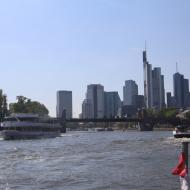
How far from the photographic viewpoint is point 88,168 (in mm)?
50250

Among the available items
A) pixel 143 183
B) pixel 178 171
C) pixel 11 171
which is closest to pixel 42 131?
pixel 11 171

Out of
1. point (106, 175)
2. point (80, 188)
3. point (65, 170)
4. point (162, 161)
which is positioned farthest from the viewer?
point (162, 161)

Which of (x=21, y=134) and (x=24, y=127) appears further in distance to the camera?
(x=24, y=127)

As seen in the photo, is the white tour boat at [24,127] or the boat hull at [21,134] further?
the white tour boat at [24,127]

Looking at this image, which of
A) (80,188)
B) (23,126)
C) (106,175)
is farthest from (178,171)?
(23,126)

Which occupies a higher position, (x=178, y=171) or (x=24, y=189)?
(x=178, y=171)

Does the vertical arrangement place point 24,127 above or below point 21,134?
above

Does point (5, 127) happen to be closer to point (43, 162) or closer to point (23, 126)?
point (23, 126)

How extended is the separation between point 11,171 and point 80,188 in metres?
13.9

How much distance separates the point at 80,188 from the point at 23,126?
106104mm

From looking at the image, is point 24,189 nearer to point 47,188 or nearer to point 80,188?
point 47,188

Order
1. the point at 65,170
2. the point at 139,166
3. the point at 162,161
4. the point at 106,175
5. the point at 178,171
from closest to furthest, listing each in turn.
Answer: the point at 178,171 → the point at 106,175 → the point at 65,170 → the point at 139,166 → the point at 162,161

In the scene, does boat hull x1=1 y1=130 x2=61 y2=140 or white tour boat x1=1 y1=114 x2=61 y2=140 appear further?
white tour boat x1=1 y1=114 x2=61 y2=140

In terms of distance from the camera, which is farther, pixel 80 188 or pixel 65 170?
pixel 65 170
